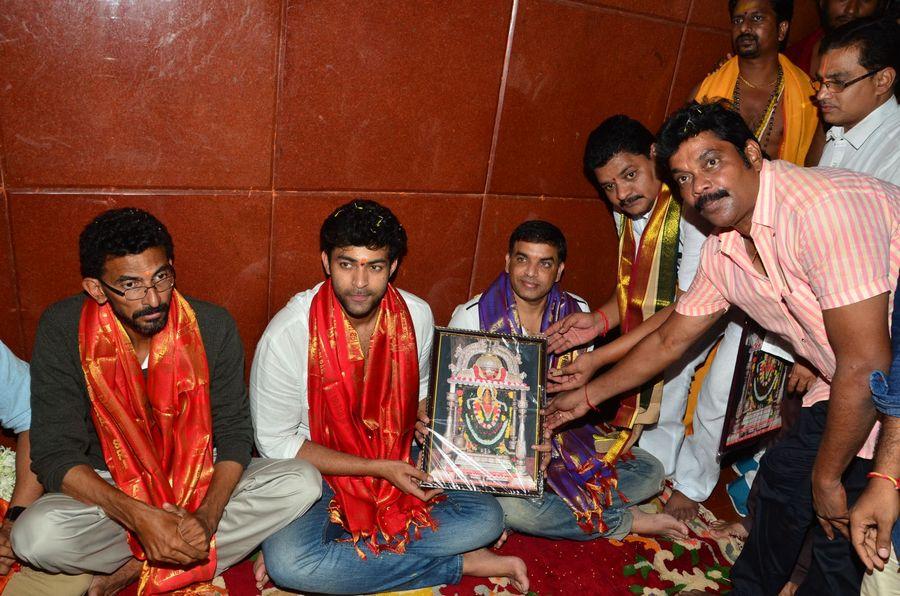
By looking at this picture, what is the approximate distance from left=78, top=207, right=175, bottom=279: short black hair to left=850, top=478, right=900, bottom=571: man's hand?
259 cm

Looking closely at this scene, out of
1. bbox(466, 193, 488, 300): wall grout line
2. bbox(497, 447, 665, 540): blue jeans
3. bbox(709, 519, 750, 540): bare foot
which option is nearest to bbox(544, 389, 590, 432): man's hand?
bbox(497, 447, 665, 540): blue jeans

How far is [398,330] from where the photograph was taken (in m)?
3.25

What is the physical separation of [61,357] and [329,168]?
139cm

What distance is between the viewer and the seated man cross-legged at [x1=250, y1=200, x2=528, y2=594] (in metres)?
2.95

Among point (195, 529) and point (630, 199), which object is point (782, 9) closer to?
point (630, 199)

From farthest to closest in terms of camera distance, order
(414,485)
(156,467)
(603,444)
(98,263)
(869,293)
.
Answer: (603,444) < (414,485) < (156,467) < (98,263) < (869,293)

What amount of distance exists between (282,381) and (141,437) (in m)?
→ 0.59

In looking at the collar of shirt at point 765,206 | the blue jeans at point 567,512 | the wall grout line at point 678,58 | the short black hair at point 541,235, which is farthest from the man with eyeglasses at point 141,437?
the wall grout line at point 678,58

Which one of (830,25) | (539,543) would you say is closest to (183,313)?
(539,543)

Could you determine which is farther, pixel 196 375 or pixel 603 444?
pixel 603 444

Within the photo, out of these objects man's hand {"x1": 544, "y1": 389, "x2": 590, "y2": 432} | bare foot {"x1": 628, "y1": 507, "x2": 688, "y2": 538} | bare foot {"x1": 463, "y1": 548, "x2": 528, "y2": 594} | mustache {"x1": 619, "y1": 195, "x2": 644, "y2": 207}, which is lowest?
bare foot {"x1": 463, "y1": 548, "x2": 528, "y2": 594}

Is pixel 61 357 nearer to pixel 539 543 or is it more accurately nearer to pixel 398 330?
pixel 398 330

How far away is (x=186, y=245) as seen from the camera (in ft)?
10.5

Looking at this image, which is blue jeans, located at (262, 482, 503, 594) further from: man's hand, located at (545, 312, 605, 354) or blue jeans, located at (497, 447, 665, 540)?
man's hand, located at (545, 312, 605, 354)
